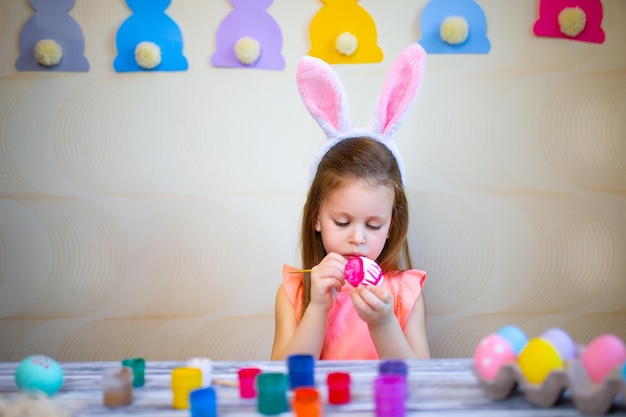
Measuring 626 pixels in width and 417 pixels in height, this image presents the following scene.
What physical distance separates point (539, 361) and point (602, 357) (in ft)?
0.23

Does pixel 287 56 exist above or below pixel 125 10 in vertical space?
below

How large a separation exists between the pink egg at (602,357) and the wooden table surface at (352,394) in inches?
2.3

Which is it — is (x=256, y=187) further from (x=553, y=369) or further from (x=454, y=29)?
(x=553, y=369)

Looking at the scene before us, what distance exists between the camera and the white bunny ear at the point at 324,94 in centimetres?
123

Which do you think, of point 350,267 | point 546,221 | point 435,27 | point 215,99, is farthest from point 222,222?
point 546,221

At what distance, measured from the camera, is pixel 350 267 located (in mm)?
1103

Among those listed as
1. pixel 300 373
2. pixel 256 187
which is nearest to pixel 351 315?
pixel 256 187

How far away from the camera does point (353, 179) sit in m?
1.26

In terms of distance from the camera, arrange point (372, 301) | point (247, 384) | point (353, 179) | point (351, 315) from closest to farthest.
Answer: point (247, 384)
point (372, 301)
point (353, 179)
point (351, 315)

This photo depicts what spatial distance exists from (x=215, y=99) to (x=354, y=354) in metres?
0.75

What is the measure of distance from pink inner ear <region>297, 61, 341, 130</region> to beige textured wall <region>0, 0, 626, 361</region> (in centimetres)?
28

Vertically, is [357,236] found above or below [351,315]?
above

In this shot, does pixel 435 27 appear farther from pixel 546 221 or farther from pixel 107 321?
pixel 107 321

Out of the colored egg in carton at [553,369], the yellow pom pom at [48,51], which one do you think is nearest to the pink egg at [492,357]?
the colored egg in carton at [553,369]
